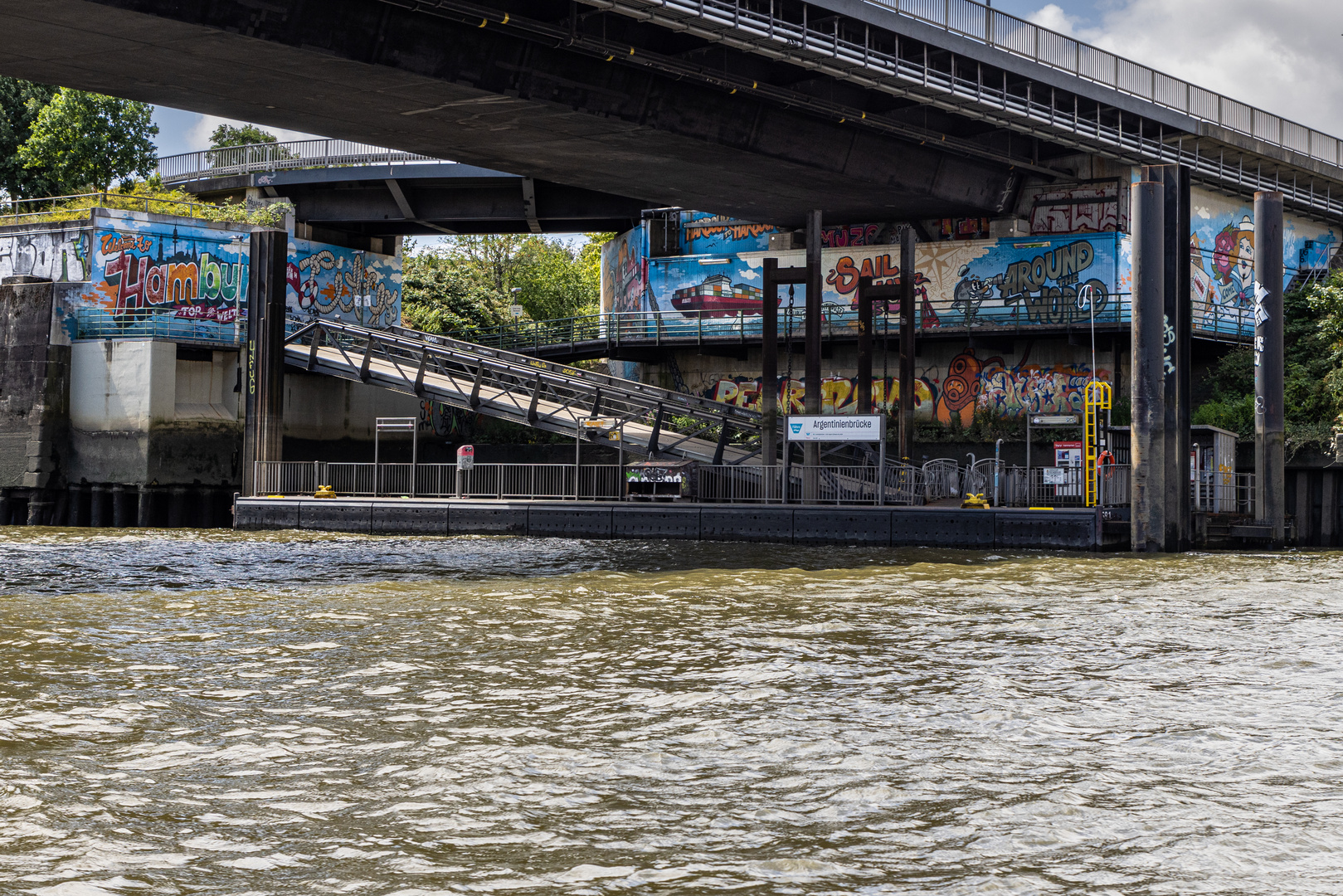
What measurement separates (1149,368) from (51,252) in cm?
3610

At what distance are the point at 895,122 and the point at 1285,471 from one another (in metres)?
14.7

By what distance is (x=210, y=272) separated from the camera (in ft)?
151

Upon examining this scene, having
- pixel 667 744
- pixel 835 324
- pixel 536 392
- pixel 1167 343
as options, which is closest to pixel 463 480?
pixel 536 392

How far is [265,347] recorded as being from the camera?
3984 cm

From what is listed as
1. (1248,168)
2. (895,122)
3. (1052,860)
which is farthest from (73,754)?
(1248,168)

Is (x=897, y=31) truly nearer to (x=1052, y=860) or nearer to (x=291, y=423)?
(x=291, y=423)

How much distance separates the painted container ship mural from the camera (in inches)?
1901

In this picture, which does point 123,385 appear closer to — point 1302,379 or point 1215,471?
point 1215,471

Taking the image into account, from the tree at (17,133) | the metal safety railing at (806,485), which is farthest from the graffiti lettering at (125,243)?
the metal safety railing at (806,485)

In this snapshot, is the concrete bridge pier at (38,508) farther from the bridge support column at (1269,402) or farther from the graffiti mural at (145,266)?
the bridge support column at (1269,402)

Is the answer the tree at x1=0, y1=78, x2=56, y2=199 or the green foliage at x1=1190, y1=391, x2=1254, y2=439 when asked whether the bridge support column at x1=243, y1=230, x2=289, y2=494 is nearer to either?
the green foliage at x1=1190, y1=391, x2=1254, y2=439

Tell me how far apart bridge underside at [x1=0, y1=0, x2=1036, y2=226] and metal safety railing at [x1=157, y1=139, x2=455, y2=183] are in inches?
600

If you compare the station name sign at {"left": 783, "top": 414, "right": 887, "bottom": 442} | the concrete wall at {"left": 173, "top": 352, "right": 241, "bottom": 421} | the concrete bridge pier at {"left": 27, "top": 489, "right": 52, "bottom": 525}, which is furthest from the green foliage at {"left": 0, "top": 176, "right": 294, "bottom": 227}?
the station name sign at {"left": 783, "top": 414, "right": 887, "bottom": 442}

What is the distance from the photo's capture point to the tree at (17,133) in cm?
6369
